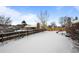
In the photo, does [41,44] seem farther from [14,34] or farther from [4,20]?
[4,20]

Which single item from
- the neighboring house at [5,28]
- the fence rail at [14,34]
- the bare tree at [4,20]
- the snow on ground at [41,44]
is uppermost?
the bare tree at [4,20]

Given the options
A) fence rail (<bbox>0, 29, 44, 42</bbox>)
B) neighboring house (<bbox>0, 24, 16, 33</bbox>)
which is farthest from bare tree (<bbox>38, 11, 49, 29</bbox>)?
neighboring house (<bbox>0, 24, 16, 33</bbox>)

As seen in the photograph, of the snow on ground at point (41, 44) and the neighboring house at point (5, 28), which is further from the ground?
the neighboring house at point (5, 28)

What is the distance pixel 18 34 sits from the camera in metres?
3.59

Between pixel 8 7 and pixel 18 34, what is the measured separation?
16.6 inches

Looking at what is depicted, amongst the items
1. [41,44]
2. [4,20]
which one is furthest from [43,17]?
[4,20]

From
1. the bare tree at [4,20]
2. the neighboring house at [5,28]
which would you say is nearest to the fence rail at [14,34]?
the neighboring house at [5,28]

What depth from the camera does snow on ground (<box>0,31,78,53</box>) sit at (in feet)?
11.4

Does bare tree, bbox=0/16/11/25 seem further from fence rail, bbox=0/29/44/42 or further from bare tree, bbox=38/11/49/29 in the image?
bare tree, bbox=38/11/49/29

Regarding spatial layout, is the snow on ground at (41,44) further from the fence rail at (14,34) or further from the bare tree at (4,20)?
the bare tree at (4,20)

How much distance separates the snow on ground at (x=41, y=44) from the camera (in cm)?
348
